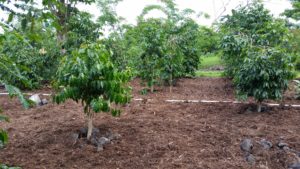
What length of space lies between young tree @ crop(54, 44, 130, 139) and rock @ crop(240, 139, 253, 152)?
1.40 m

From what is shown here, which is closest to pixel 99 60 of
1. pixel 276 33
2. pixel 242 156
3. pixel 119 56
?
pixel 242 156

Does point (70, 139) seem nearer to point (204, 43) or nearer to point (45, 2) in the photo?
point (45, 2)

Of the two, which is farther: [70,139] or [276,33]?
[276,33]

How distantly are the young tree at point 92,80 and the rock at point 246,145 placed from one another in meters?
1.40

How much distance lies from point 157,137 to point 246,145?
101cm

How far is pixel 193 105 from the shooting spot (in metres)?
5.85

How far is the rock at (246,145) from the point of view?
12.3 feet

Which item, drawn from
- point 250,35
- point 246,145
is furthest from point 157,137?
point 250,35

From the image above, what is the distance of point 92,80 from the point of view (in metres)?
3.58

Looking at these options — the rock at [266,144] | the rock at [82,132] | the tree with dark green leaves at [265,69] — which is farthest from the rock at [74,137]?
the tree with dark green leaves at [265,69]

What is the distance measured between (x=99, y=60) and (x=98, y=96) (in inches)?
15.9

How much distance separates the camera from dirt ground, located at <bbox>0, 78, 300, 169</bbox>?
11.2ft

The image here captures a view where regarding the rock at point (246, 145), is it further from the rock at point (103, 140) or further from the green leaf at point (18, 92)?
the green leaf at point (18, 92)

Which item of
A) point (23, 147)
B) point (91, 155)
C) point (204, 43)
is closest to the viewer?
point (91, 155)
